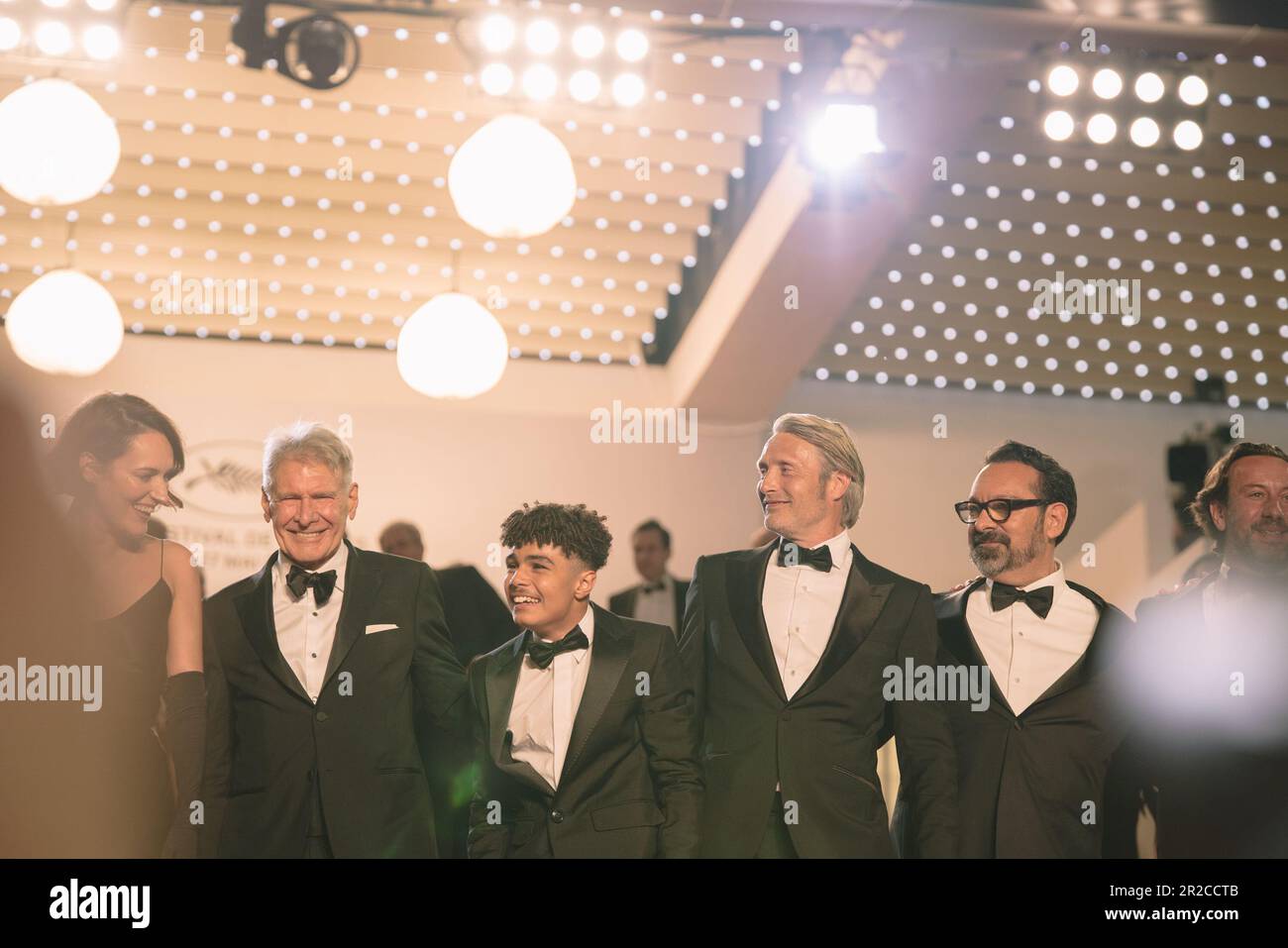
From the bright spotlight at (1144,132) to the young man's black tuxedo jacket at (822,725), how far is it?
2693 mm

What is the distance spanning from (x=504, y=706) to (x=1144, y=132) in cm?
353

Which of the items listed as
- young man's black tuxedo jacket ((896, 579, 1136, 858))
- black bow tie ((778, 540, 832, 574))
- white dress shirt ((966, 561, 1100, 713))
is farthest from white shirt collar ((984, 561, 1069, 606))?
black bow tie ((778, 540, 832, 574))

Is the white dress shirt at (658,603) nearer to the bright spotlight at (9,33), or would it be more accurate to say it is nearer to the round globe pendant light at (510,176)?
the round globe pendant light at (510,176)

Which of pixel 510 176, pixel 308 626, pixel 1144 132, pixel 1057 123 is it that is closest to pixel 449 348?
pixel 510 176

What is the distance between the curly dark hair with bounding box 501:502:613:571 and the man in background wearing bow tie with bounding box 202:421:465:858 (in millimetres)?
293

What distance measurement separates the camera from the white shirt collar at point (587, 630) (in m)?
3.39

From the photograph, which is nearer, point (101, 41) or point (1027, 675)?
point (1027, 675)

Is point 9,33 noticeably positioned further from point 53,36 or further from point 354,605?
point 354,605

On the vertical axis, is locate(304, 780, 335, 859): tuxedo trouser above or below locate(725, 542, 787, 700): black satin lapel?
below

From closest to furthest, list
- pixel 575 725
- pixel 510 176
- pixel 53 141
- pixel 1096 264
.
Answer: pixel 575 725
pixel 53 141
pixel 510 176
pixel 1096 264

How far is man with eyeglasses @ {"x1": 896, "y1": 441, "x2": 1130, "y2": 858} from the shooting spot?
349cm

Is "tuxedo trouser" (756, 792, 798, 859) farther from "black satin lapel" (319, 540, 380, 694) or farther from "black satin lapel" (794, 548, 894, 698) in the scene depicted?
"black satin lapel" (319, 540, 380, 694)

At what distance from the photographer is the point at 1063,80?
539 cm
